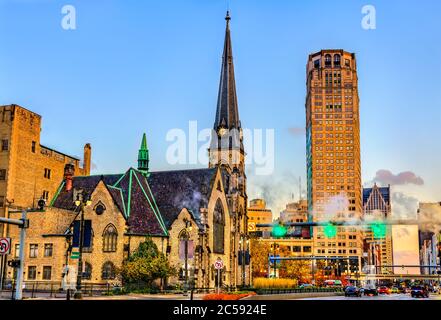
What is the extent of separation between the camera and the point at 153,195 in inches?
3238

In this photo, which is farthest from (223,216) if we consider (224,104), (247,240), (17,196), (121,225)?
(224,104)

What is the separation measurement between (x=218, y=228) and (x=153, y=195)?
10.7 meters

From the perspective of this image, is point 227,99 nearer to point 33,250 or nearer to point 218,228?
point 218,228

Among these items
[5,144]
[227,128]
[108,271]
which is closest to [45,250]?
[108,271]

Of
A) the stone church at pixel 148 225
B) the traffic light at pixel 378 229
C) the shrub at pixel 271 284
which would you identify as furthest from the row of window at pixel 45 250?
the traffic light at pixel 378 229

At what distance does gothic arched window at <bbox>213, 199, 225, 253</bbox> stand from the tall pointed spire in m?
34.3

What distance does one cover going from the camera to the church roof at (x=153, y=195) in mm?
74312

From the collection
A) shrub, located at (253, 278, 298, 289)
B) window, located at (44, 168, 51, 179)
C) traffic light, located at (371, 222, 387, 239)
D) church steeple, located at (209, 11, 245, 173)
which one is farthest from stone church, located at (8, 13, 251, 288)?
traffic light, located at (371, 222, 387, 239)

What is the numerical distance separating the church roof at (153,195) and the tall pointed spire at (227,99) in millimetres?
34055

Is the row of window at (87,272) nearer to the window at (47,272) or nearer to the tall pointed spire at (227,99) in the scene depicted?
the window at (47,272)

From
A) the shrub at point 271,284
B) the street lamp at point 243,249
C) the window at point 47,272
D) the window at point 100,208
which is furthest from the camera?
the street lamp at point 243,249

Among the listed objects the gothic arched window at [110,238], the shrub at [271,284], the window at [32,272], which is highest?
the gothic arched window at [110,238]

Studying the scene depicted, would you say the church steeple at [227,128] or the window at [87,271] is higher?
the church steeple at [227,128]
